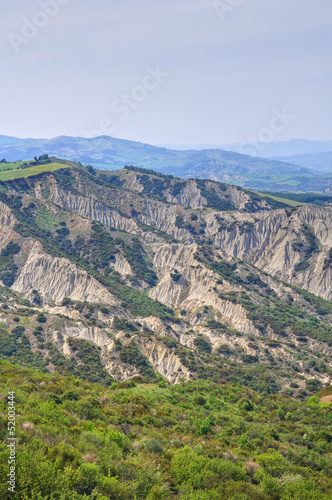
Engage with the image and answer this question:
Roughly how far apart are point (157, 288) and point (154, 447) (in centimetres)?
9769

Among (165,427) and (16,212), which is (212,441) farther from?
(16,212)

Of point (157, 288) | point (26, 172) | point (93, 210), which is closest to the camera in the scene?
point (157, 288)

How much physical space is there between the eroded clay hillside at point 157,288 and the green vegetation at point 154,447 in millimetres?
29861

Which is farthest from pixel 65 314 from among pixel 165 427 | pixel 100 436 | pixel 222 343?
pixel 100 436

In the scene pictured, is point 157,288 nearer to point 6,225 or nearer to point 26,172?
point 6,225

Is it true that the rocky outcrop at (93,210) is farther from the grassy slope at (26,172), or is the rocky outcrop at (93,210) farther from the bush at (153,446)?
the bush at (153,446)

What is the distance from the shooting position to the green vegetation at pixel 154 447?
27.1m

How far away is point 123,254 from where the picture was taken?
470 ft

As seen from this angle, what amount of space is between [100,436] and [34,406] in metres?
6.00

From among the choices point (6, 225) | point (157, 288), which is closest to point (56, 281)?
point (157, 288)

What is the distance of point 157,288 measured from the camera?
13500cm

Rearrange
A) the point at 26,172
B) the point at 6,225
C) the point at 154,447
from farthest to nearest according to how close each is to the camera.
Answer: the point at 26,172
the point at 6,225
the point at 154,447

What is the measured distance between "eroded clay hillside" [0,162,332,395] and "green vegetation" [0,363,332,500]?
2986cm

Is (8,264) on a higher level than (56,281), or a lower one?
higher
